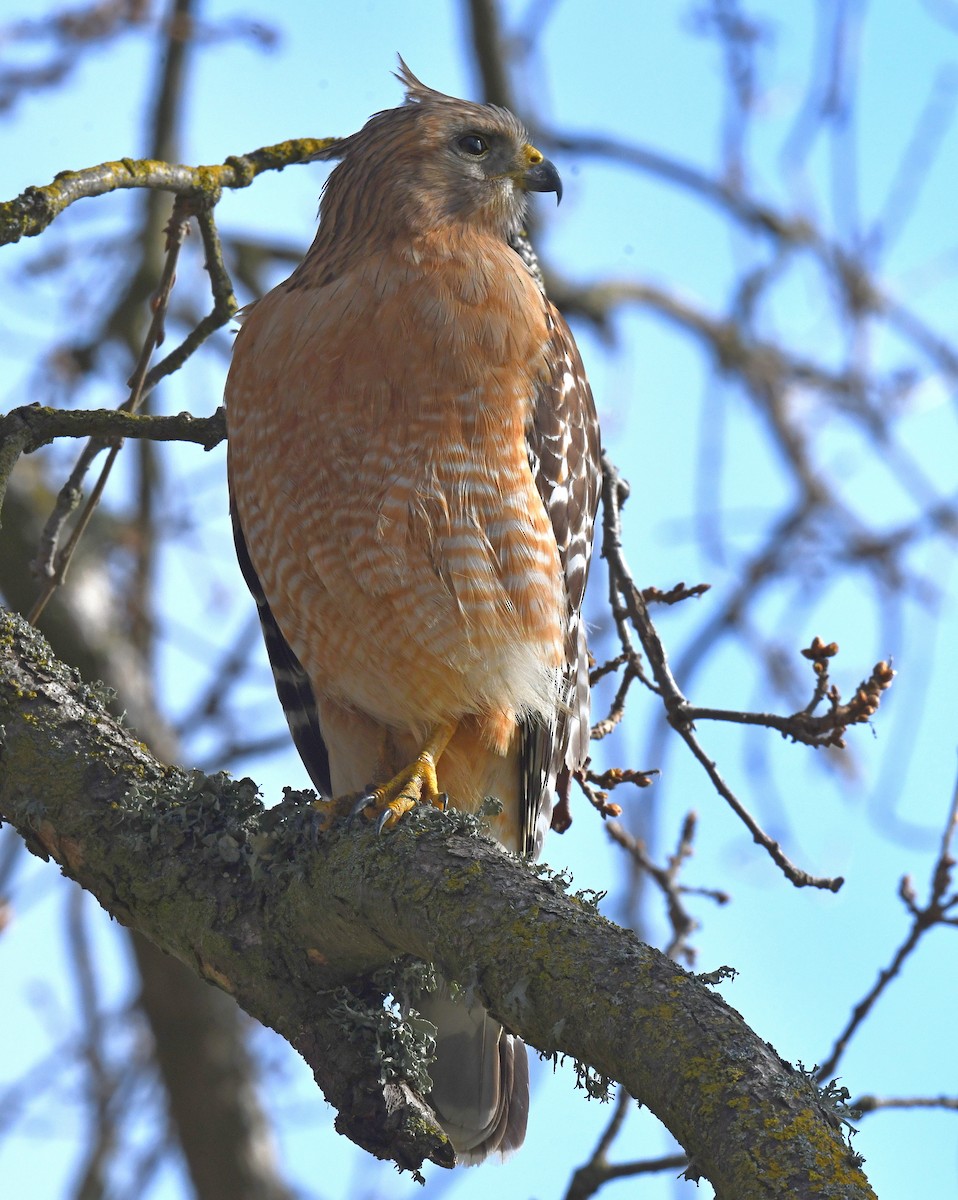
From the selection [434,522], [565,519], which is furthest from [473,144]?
[434,522]

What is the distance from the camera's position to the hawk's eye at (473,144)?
14.9ft

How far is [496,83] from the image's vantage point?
5.99 m

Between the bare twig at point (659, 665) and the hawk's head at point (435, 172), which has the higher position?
the hawk's head at point (435, 172)

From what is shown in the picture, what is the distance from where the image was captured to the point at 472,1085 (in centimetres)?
372

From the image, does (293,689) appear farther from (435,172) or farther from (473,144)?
(473,144)

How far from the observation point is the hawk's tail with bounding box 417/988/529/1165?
3705mm

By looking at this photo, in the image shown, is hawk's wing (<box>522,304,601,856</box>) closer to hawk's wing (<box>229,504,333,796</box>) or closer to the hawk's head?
the hawk's head

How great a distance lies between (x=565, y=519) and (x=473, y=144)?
1444mm

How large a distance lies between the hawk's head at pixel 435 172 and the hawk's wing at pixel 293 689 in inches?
42.3

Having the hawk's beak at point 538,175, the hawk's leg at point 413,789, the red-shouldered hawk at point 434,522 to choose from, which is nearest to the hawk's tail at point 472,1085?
the red-shouldered hawk at point 434,522

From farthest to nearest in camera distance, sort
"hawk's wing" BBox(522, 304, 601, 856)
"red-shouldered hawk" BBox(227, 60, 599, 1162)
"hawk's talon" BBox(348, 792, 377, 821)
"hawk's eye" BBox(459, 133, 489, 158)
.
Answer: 1. "hawk's eye" BBox(459, 133, 489, 158)
2. "hawk's wing" BBox(522, 304, 601, 856)
3. "red-shouldered hawk" BBox(227, 60, 599, 1162)
4. "hawk's talon" BBox(348, 792, 377, 821)

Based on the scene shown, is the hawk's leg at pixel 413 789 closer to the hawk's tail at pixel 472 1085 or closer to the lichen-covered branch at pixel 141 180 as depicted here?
the hawk's tail at pixel 472 1085

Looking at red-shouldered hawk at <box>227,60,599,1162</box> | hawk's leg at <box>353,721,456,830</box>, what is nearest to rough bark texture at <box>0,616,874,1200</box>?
hawk's leg at <box>353,721,456,830</box>

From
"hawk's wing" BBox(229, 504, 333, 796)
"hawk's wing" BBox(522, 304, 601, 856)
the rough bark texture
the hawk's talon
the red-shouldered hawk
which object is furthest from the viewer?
"hawk's wing" BBox(229, 504, 333, 796)
